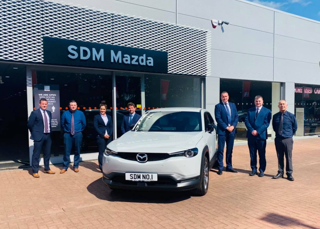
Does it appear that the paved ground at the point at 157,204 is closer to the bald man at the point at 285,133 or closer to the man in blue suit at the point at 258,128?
the bald man at the point at 285,133

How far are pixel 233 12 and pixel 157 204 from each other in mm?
9755

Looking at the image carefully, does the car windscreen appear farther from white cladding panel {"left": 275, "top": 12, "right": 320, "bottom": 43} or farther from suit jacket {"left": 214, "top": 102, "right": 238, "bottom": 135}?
white cladding panel {"left": 275, "top": 12, "right": 320, "bottom": 43}

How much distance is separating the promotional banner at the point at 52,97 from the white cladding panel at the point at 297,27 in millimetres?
10528

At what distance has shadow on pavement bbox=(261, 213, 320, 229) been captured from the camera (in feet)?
13.4

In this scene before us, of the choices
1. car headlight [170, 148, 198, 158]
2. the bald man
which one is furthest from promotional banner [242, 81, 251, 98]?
car headlight [170, 148, 198, 158]

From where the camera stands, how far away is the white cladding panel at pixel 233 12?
36.1ft

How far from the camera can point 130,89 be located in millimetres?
9742

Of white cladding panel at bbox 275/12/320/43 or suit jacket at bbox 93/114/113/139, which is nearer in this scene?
suit jacket at bbox 93/114/113/139

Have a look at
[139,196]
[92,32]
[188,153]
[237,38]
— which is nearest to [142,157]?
[188,153]

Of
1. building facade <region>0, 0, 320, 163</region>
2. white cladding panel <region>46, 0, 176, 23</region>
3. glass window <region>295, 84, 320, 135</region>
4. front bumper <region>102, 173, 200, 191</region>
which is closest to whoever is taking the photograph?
front bumper <region>102, 173, 200, 191</region>

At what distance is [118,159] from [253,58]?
9.86 metres

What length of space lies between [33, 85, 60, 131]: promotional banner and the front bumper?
426 cm


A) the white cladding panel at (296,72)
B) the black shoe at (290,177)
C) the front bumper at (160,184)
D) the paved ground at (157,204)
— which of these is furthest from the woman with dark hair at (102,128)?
the white cladding panel at (296,72)

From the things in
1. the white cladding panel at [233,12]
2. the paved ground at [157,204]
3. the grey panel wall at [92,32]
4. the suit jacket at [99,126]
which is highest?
the white cladding panel at [233,12]
